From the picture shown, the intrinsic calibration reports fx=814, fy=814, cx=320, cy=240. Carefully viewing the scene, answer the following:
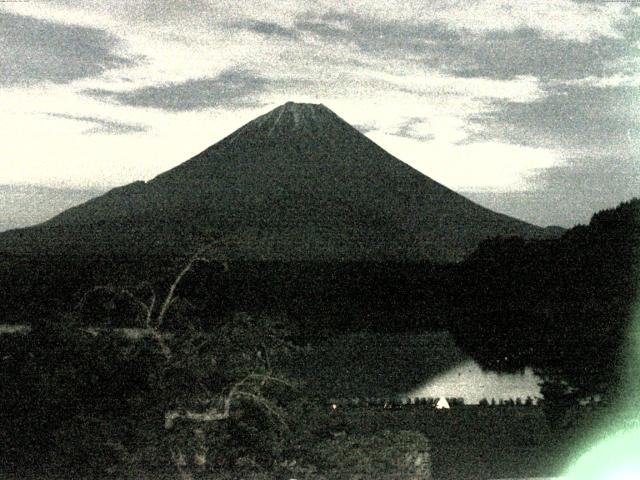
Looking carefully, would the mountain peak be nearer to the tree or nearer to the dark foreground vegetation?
the dark foreground vegetation

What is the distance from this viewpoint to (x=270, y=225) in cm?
7094

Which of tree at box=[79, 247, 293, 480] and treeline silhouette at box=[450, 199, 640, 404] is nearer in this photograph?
Result: tree at box=[79, 247, 293, 480]

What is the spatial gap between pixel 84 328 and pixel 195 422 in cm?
91

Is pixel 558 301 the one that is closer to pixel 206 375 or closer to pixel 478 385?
pixel 478 385

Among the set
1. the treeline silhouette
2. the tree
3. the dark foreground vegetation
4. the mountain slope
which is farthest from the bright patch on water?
the mountain slope

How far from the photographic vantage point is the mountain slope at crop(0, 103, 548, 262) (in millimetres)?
63812

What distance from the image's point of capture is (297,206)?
76.3 metres

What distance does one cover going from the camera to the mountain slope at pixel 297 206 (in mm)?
63812

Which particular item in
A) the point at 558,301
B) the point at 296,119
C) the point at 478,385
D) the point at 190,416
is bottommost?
the point at 478,385

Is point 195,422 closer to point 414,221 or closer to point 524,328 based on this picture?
point 524,328

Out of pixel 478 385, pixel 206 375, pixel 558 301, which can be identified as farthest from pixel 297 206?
pixel 206 375

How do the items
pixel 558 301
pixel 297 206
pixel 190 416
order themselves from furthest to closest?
pixel 297 206, pixel 558 301, pixel 190 416

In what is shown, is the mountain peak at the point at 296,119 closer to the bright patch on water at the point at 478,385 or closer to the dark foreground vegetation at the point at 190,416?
the bright patch on water at the point at 478,385

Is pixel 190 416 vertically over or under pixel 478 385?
over
